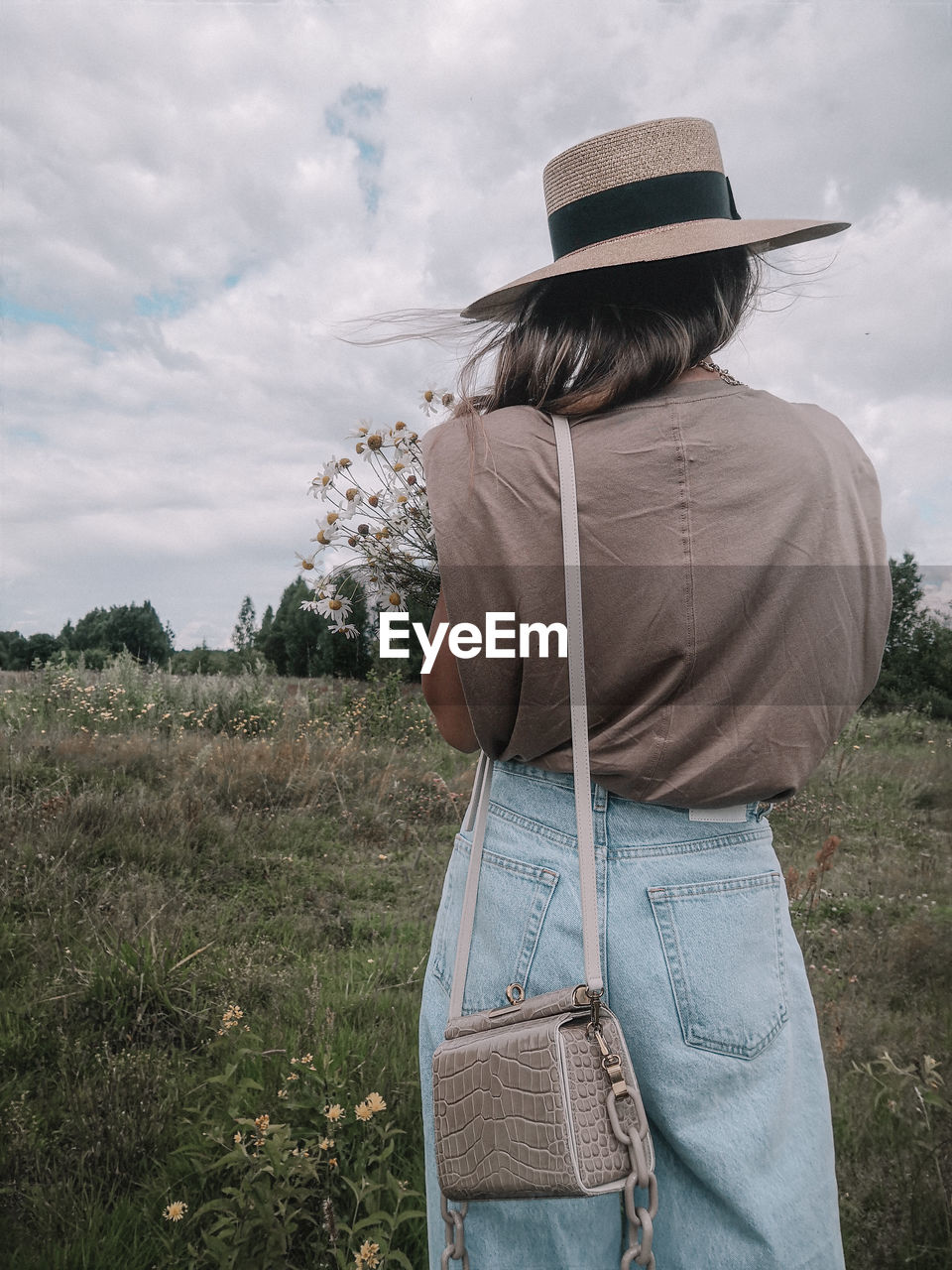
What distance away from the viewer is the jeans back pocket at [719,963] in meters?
1.01

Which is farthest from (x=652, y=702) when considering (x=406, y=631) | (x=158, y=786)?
(x=158, y=786)

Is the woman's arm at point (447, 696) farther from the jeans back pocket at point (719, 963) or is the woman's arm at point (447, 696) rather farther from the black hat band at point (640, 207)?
the black hat band at point (640, 207)

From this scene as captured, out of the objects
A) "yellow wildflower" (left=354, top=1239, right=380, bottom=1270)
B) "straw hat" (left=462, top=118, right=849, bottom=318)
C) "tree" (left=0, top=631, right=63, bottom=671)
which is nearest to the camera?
"straw hat" (left=462, top=118, right=849, bottom=318)

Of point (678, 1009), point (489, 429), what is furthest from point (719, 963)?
point (489, 429)

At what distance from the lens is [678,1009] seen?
1005 mm

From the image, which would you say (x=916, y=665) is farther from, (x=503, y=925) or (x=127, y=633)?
(x=503, y=925)

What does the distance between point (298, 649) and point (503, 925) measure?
42.1 feet

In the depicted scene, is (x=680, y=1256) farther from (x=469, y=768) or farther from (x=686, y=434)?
(x=469, y=768)

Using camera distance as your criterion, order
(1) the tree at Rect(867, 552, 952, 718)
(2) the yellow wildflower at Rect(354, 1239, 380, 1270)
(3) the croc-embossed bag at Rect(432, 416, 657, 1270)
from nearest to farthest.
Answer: (3) the croc-embossed bag at Rect(432, 416, 657, 1270), (2) the yellow wildflower at Rect(354, 1239, 380, 1270), (1) the tree at Rect(867, 552, 952, 718)

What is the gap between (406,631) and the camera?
1343 mm

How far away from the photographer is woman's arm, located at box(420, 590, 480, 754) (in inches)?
47.4

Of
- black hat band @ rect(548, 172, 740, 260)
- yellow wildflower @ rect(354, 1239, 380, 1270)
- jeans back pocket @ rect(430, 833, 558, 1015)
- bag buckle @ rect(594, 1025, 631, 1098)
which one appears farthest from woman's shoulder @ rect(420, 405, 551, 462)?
yellow wildflower @ rect(354, 1239, 380, 1270)

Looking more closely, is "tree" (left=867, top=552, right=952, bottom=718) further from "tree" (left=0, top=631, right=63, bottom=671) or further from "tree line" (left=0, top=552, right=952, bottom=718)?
"tree" (left=0, top=631, right=63, bottom=671)

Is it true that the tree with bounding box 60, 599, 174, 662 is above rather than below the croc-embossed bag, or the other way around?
above
